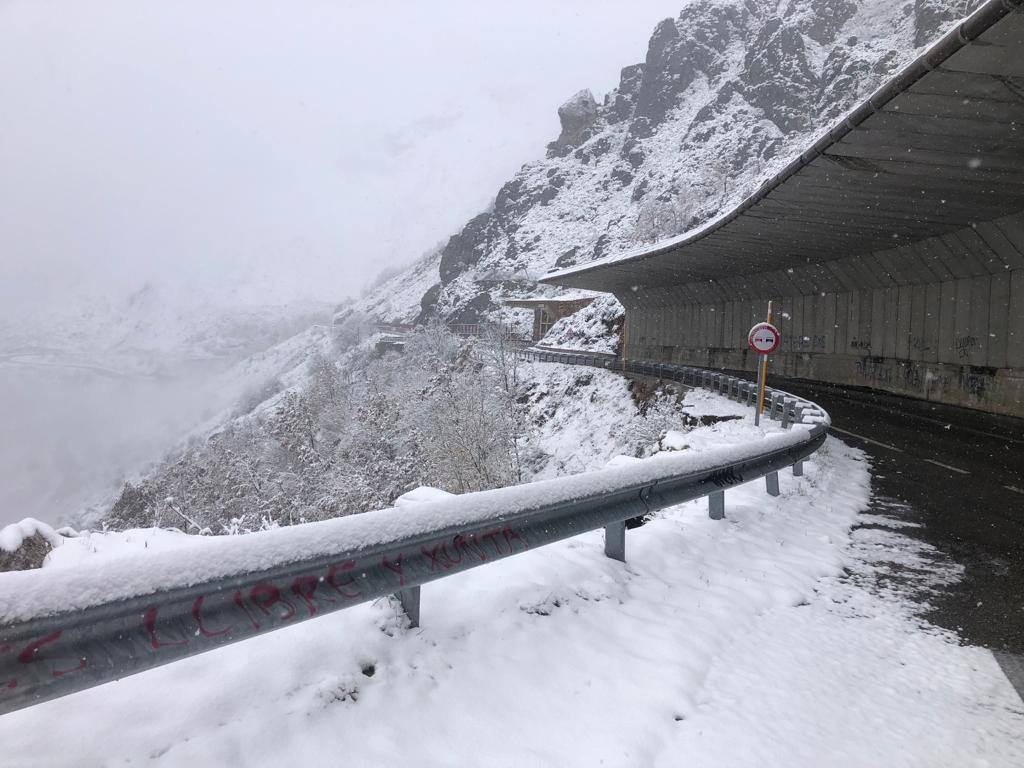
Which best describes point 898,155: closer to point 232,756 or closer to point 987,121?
point 987,121

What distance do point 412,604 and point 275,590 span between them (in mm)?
985

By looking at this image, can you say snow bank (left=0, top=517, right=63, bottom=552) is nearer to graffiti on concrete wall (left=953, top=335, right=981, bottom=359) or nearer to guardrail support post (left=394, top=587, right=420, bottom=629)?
guardrail support post (left=394, top=587, right=420, bottom=629)

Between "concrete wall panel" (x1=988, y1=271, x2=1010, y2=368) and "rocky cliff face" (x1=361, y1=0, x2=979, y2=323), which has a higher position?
"rocky cliff face" (x1=361, y1=0, x2=979, y2=323)

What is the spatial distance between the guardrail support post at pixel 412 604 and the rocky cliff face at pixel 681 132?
84.8 metres

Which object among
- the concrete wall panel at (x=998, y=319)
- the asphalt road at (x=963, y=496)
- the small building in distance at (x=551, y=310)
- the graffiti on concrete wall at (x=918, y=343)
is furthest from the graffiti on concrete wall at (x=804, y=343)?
the small building in distance at (x=551, y=310)

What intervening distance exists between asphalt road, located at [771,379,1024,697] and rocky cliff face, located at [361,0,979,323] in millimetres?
69423

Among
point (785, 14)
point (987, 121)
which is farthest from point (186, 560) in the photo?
point (785, 14)

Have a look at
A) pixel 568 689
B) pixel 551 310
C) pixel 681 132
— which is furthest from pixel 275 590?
pixel 681 132

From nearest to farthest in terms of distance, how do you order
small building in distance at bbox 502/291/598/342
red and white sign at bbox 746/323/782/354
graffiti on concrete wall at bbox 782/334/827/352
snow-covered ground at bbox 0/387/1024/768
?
snow-covered ground at bbox 0/387/1024/768
red and white sign at bbox 746/323/782/354
graffiti on concrete wall at bbox 782/334/827/352
small building in distance at bbox 502/291/598/342

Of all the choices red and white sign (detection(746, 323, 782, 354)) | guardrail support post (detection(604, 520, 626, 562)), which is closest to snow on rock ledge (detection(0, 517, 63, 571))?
guardrail support post (detection(604, 520, 626, 562))

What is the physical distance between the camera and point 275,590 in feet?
8.04

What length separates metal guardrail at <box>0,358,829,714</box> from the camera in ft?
6.02

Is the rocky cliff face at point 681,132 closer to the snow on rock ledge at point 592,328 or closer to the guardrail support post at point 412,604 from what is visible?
the snow on rock ledge at point 592,328

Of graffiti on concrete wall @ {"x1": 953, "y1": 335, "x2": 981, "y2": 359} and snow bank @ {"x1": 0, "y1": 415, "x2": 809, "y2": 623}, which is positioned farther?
graffiti on concrete wall @ {"x1": 953, "y1": 335, "x2": 981, "y2": 359}
